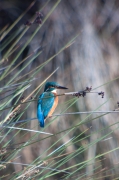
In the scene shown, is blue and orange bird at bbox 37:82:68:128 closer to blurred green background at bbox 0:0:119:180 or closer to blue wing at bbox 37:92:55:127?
blue wing at bbox 37:92:55:127

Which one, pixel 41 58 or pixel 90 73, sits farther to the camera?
pixel 41 58

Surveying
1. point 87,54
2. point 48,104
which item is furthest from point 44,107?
point 87,54

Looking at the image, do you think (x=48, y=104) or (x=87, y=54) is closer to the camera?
(x=48, y=104)

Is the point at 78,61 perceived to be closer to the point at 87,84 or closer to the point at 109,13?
the point at 87,84

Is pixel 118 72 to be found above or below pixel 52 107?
above

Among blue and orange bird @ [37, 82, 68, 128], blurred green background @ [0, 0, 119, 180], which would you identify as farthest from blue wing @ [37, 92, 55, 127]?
blurred green background @ [0, 0, 119, 180]

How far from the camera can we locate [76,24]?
345cm

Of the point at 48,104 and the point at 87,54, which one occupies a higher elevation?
the point at 87,54

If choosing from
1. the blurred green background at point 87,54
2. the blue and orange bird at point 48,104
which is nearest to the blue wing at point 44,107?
the blue and orange bird at point 48,104

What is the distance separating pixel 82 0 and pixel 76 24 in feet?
0.64

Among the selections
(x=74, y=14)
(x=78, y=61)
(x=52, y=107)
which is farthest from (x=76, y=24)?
(x=52, y=107)

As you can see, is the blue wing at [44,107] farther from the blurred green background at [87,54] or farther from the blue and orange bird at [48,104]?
the blurred green background at [87,54]

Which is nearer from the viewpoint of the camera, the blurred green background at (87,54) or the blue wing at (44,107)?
the blue wing at (44,107)

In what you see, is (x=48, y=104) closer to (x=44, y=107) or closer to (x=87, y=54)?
(x=44, y=107)
